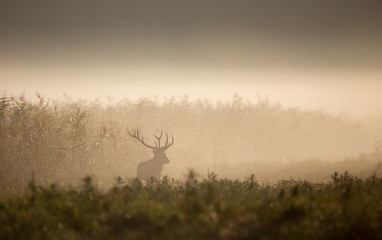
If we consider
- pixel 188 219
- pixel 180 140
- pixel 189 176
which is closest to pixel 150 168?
pixel 189 176

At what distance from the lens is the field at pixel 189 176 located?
462 cm

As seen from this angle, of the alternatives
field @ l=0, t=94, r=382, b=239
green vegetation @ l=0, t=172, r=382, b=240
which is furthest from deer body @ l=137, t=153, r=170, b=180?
green vegetation @ l=0, t=172, r=382, b=240

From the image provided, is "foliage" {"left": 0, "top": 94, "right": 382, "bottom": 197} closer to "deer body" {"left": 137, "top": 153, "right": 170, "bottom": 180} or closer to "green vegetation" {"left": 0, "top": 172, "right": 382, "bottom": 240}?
"deer body" {"left": 137, "top": 153, "right": 170, "bottom": 180}

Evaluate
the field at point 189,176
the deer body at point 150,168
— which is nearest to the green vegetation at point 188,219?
the field at point 189,176

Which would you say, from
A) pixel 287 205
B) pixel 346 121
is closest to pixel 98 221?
pixel 287 205

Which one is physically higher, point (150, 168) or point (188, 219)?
point (150, 168)

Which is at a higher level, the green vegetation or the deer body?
the deer body

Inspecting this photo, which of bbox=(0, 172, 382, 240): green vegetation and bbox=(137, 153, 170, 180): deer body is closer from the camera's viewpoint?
bbox=(0, 172, 382, 240): green vegetation

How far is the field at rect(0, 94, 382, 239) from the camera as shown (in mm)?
4617

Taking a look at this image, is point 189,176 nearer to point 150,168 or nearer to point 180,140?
point 150,168

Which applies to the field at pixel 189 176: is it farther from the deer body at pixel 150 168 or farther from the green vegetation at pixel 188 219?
the deer body at pixel 150 168

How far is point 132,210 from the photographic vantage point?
501cm

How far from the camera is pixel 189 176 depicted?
6660mm

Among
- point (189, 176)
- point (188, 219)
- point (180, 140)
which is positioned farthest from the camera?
point (180, 140)
